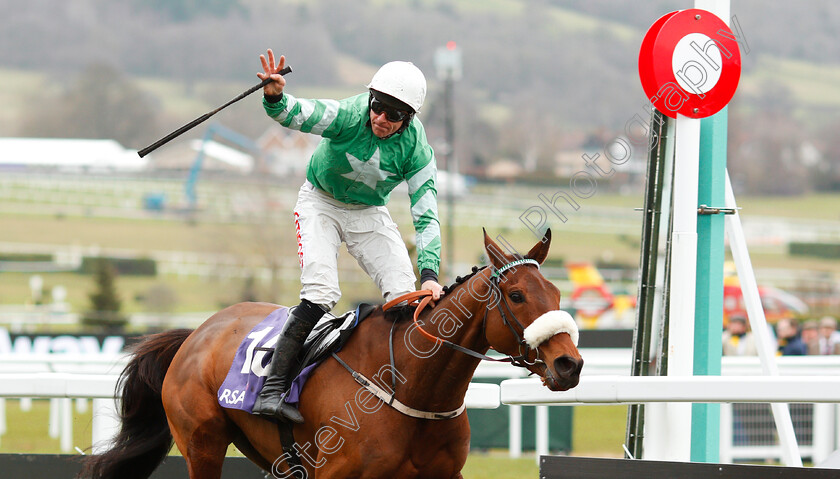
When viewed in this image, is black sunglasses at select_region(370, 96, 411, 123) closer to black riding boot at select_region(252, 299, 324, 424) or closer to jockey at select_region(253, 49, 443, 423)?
jockey at select_region(253, 49, 443, 423)

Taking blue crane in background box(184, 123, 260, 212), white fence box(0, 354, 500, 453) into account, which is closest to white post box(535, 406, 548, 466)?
white fence box(0, 354, 500, 453)

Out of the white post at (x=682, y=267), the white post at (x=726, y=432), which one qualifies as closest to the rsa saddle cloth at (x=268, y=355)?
the white post at (x=682, y=267)

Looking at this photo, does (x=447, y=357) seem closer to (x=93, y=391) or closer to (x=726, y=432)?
(x=93, y=391)

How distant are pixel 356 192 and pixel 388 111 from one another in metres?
0.45

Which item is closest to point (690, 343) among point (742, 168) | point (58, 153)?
point (58, 153)

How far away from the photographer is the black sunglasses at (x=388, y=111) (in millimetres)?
3670

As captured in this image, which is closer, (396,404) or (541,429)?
(396,404)

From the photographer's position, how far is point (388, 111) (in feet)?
12.0

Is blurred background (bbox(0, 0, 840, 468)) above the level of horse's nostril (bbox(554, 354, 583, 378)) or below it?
above

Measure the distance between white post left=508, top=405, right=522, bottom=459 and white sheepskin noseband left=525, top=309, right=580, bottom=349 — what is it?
4106mm

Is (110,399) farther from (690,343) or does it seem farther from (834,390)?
(834,390)

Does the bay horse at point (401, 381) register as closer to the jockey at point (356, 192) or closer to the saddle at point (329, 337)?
the saddle at point (329, 337)

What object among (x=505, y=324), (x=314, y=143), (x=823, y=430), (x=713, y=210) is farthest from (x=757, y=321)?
(x=314, y=143)

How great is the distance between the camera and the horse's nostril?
9.83 ft
